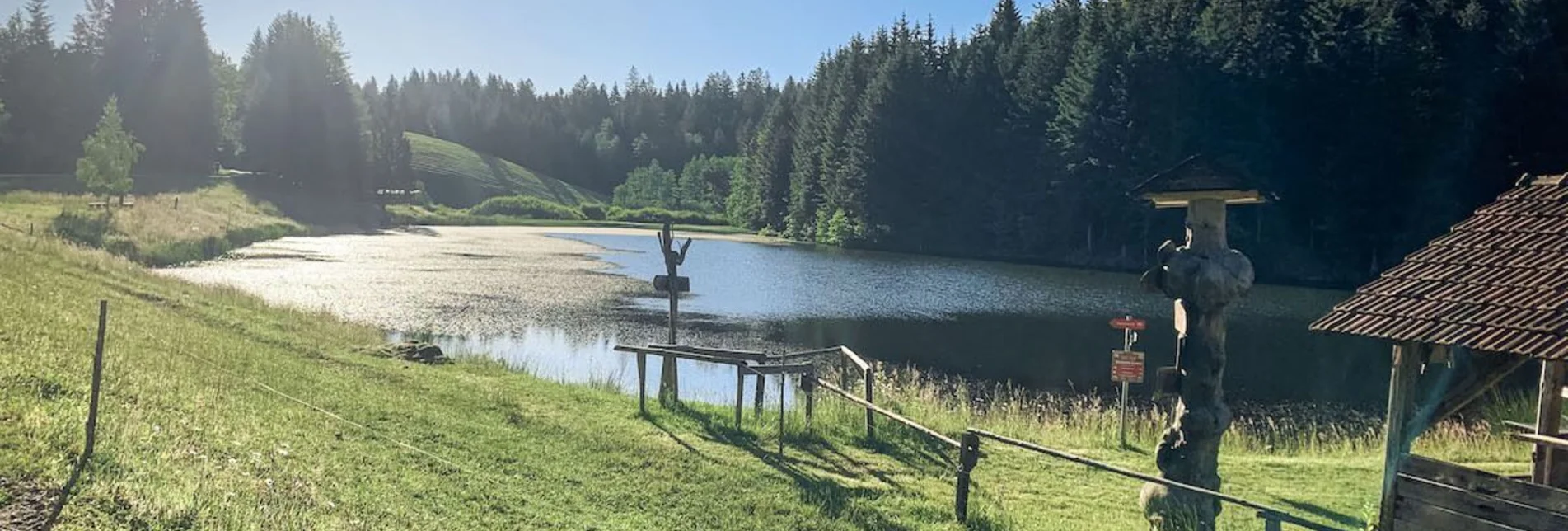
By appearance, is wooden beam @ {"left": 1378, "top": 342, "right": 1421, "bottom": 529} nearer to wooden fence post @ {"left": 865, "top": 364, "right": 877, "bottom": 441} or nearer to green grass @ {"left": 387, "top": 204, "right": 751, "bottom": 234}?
wooden fence post @ {"left": 865, "top": 364, "right": 877, "bottom": 441}

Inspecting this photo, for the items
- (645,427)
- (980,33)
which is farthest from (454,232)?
(645,427)

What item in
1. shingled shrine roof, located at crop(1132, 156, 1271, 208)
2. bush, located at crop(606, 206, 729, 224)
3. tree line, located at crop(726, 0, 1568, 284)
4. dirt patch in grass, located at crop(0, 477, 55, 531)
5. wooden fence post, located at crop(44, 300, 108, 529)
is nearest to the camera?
dirt patch in grass, located at crop(0, 477, 55, 531)

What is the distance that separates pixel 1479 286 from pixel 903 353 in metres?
19.4

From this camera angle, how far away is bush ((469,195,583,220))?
110 meters

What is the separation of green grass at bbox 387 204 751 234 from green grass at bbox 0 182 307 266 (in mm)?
26650

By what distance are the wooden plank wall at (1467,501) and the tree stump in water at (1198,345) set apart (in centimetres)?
282

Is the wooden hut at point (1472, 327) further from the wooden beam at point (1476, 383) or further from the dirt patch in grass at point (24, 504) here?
the dirt patch in grass at point (24, 504)

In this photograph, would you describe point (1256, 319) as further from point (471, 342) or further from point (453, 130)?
point (453, 130)

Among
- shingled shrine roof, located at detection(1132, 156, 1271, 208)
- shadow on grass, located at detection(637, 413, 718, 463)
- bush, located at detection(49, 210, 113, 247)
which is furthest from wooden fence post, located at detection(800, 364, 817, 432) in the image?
bush, located at detection(49, 210, 113, 247)

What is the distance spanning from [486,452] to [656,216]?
4187 inches

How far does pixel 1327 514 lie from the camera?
35.3 feet

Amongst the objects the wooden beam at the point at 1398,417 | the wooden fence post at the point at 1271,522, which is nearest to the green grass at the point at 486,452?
the wooden fence post at the point at 1271,522

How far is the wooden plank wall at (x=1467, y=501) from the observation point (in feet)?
21.0

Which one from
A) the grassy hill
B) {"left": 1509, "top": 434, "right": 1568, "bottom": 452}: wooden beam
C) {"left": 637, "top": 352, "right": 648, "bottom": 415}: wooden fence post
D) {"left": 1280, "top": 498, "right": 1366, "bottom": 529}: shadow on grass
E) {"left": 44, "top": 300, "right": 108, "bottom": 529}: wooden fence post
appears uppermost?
the grassy hill
